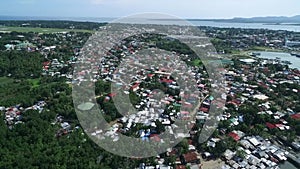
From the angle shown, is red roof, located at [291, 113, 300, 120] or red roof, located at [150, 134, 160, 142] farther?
red roof, located at [291, 113, 300, 120]

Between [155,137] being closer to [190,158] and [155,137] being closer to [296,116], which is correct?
[190,158]

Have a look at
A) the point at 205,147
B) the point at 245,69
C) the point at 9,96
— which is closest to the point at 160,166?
the point at 205,147

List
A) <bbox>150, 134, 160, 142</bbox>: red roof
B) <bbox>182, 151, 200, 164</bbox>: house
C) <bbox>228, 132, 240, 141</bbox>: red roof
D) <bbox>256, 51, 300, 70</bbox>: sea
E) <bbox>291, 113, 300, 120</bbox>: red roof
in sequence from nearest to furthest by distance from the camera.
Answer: <bbox>182, 151, 200, 164</bbox>: house
<bbox>150, 134, 160, 142</bbox>: red roof
<bbox>228, 132, 240, 141</bbox>: red roof
<bbox>291, 113, 300, 120</bbox>: red roof
<bbox>256, 51, 300, 70</bbox>: sea

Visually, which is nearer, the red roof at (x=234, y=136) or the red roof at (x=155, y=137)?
the red roof at (x=155, y=137)

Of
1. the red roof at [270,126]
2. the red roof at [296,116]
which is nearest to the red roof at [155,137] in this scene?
the red roof at [270,126]

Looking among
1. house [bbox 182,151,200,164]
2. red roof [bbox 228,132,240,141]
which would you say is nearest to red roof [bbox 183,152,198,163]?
house [bbox 182,151,200,164]

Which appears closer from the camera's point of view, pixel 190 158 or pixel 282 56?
pixel 190 158

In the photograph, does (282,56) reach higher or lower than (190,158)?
higher

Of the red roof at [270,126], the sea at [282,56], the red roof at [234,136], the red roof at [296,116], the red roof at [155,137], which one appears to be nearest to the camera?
the red roof at [155,137]

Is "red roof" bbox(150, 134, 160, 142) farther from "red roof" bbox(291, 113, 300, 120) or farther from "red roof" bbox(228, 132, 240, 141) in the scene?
"red roof" bbox(291, 113, 300, 120)

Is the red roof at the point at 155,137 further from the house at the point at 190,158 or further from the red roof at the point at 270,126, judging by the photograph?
the red roof at the point at 270,126

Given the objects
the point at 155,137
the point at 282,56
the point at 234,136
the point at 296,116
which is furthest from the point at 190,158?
the point at 282,56
